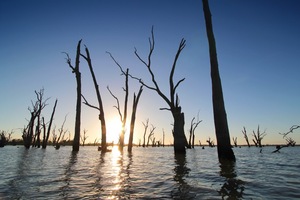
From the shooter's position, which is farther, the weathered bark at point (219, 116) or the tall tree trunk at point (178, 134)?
the tall tree trunk at point (178, 134)

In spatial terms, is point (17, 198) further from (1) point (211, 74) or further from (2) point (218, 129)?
(1) point (211, 74)

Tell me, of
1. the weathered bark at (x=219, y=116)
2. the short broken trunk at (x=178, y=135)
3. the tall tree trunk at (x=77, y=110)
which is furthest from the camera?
the tall tree trunk at (x=77, y=110)

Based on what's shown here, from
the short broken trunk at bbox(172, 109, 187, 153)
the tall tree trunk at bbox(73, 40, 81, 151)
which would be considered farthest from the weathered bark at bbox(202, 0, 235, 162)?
the tall tree trunk at bbox(73, 40, 81, 151)

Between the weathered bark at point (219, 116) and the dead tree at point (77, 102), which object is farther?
the dead tree at point (77, 102)

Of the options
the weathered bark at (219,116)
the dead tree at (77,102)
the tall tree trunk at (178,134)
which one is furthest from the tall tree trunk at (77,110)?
the weathered bark at (219,116)

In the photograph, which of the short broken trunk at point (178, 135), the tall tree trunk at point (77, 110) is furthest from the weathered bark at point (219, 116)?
the tall tree trunk at point (77, 110)

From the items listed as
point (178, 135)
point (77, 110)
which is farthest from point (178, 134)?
point (77, 110)

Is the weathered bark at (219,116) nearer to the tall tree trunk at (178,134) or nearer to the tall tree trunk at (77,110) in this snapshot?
Result: the tall tree trunk at (178,134)

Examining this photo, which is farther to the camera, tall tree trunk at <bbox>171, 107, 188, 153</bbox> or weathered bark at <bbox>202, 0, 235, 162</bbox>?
tall tree trunk at <bbox>171, 107, 188, 153</bbox>

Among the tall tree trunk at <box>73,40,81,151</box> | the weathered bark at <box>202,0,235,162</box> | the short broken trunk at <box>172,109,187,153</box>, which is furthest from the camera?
the tall tree trunk at <box>73,40,81,151</box>

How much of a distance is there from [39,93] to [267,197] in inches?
1308

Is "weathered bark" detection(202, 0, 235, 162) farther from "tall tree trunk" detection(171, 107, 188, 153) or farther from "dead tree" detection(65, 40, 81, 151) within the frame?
"dead tree" detection(65, 40, 81, 151)

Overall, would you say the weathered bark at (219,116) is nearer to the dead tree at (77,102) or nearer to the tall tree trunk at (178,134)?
the tall tree trunk at (178,134)

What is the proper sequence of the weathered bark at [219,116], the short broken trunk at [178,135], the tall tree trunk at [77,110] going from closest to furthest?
the weathered bark at [219,116]
the short broken trunk at [178,135]
the tall tree trunk at [77,110]
